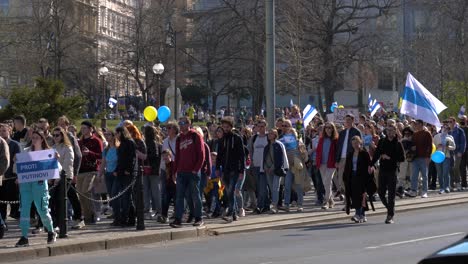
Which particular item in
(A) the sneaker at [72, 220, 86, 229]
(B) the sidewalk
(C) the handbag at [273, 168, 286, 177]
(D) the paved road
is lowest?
(D) the paved road

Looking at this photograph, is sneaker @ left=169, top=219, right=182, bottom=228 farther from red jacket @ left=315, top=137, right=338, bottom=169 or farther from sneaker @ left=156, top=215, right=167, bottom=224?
red jacket @ left=315, top=137, right=338, bottom=169

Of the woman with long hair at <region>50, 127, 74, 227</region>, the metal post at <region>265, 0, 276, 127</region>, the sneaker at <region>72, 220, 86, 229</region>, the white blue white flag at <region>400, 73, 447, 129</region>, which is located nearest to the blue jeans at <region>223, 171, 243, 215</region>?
the sneaker at <region>72, 220, 86, 229</region>

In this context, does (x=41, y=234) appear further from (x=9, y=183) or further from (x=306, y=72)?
(x=306, y=72)

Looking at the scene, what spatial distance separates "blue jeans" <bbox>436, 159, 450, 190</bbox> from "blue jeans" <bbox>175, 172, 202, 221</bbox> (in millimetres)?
10034

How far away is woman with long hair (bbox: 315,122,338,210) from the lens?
20.2 metres

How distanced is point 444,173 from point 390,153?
7.22 m

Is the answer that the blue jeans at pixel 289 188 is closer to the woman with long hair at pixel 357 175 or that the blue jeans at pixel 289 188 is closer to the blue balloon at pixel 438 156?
the woman with long hair at pixel 357 175

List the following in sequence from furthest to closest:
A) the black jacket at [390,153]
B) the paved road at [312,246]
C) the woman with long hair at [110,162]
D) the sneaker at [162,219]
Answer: the black jacket at [390,153] < the sneaker at [162,219] < the woman with long hair at [110,162] < the paved road at [312,246]

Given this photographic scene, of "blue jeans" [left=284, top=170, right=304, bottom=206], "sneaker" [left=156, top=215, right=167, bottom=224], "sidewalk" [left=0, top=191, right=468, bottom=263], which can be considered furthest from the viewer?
"blue jeans" [left=284, top=170, right=304, bottom=206]

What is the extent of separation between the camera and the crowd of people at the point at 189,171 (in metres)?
16.2

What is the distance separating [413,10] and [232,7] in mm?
33896

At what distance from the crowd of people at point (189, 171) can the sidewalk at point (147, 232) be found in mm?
263

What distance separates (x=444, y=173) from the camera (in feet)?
82.0

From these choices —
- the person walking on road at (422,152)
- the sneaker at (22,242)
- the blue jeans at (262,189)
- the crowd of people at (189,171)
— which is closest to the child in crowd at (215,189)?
the crowd of people at (189,171)
